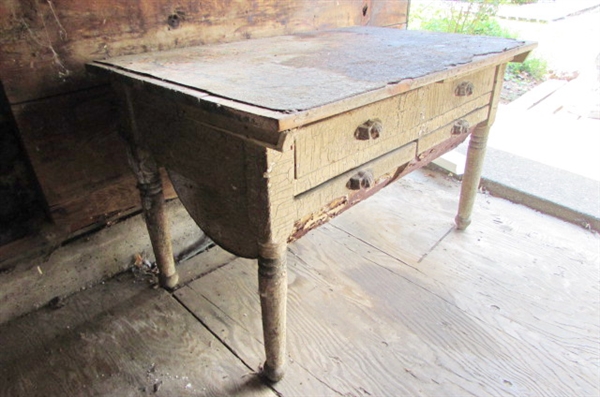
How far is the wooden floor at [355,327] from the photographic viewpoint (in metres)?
1.26

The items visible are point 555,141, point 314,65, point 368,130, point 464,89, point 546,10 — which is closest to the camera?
point 368,130

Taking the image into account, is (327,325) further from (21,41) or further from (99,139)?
(21,41)

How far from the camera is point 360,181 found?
1.11 m

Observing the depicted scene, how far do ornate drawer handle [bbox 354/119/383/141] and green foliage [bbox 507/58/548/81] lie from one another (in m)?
4.04

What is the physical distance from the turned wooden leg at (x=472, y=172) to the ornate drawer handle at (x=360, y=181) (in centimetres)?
82

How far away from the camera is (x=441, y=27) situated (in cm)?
422

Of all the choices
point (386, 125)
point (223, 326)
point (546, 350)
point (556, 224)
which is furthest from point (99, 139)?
point (556, 224)

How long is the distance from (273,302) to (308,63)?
0.65m

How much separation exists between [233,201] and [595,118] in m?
3.31

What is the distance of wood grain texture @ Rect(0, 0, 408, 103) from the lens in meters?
1.13

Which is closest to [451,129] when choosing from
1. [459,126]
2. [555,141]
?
[459,126]

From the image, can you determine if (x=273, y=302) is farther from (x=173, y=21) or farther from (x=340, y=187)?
(x=173, y=21)

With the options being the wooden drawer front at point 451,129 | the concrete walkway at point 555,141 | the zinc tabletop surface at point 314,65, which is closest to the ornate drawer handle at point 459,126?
the wooden drawer front at point 451,129

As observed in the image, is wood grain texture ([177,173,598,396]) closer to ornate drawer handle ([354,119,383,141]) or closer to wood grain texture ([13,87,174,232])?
wood grain texture ([13,87,174,232])
